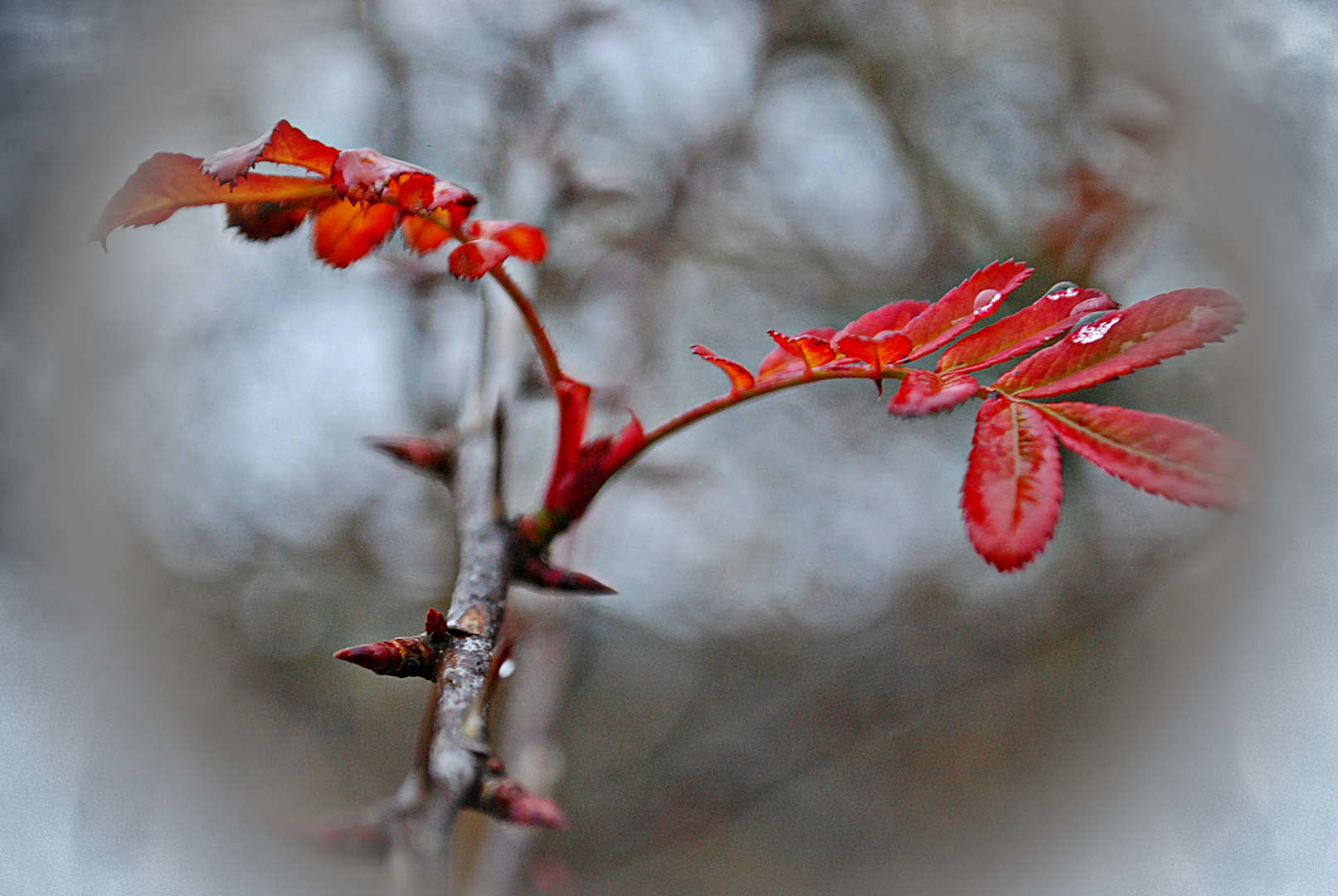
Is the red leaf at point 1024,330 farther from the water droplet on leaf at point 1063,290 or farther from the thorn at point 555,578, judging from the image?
the thorn at point 555,578

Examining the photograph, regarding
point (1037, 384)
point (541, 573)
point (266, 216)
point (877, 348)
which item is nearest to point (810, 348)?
point (877, 348)

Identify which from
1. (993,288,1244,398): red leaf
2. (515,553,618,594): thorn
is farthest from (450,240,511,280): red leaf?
(993,288,1244,398): red leaf

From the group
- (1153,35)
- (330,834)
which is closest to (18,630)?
(330,834)

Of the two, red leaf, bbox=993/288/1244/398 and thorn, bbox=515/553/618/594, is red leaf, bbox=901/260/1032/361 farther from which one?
thorn, bbox=515/553/618/594

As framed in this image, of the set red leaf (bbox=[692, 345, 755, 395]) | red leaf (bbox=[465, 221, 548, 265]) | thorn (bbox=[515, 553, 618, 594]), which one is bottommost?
thorn (bbox=[515, 553, 618, 594])

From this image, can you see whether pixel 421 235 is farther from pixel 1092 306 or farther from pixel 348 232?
pixel 1092 306

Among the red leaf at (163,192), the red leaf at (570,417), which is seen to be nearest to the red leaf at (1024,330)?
the red leaf at (570,417)
